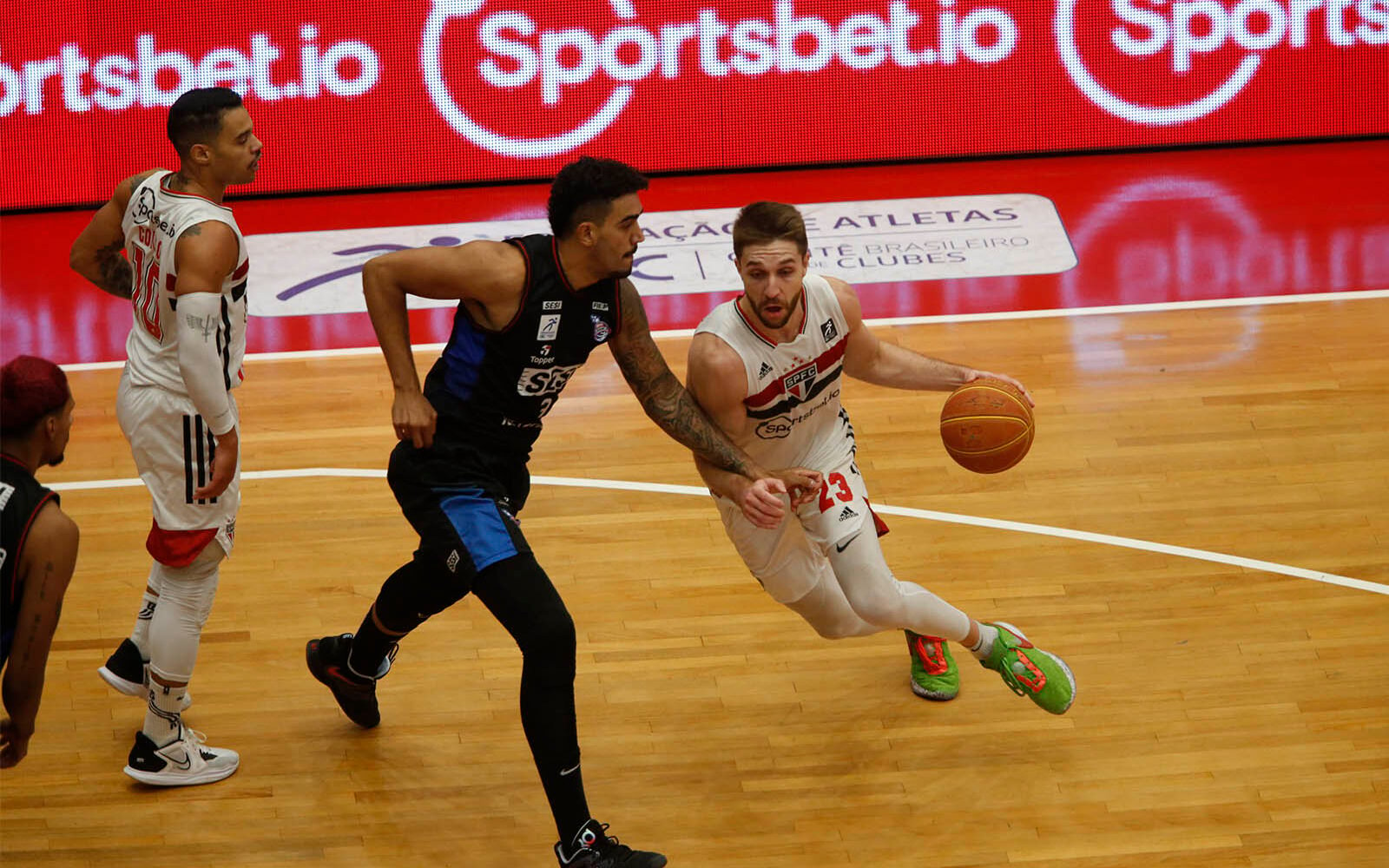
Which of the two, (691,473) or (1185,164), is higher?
(1185,164)

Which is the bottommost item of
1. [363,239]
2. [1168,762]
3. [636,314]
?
[1168,762]

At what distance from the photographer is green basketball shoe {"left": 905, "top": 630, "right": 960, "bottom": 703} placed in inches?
211

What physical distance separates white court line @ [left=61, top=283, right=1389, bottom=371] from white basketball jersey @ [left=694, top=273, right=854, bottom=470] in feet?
11.0

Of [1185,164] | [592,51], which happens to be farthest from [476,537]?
[1185,164]

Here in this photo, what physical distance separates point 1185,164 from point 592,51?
13.7ft

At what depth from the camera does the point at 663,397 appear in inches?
185

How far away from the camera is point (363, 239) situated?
32.1ft

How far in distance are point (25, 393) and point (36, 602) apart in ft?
1.63

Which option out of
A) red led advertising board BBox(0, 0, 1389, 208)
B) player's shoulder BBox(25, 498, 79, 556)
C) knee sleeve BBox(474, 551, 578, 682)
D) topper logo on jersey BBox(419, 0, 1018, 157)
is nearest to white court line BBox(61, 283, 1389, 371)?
red led advertising board BBox(0, 0, 1389, 208)

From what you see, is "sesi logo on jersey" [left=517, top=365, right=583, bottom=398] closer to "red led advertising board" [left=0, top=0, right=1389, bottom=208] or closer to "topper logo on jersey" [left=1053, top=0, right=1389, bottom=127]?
"red led advertising board" [left=0, top=0, right=1389, bottom=208]

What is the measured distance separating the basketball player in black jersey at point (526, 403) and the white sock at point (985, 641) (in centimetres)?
86

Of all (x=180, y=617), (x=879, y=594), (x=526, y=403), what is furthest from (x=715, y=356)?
(x=180, y=617)

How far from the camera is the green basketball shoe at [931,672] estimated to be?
535 centimetres

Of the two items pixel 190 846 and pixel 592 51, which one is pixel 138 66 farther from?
pixel 190 846
